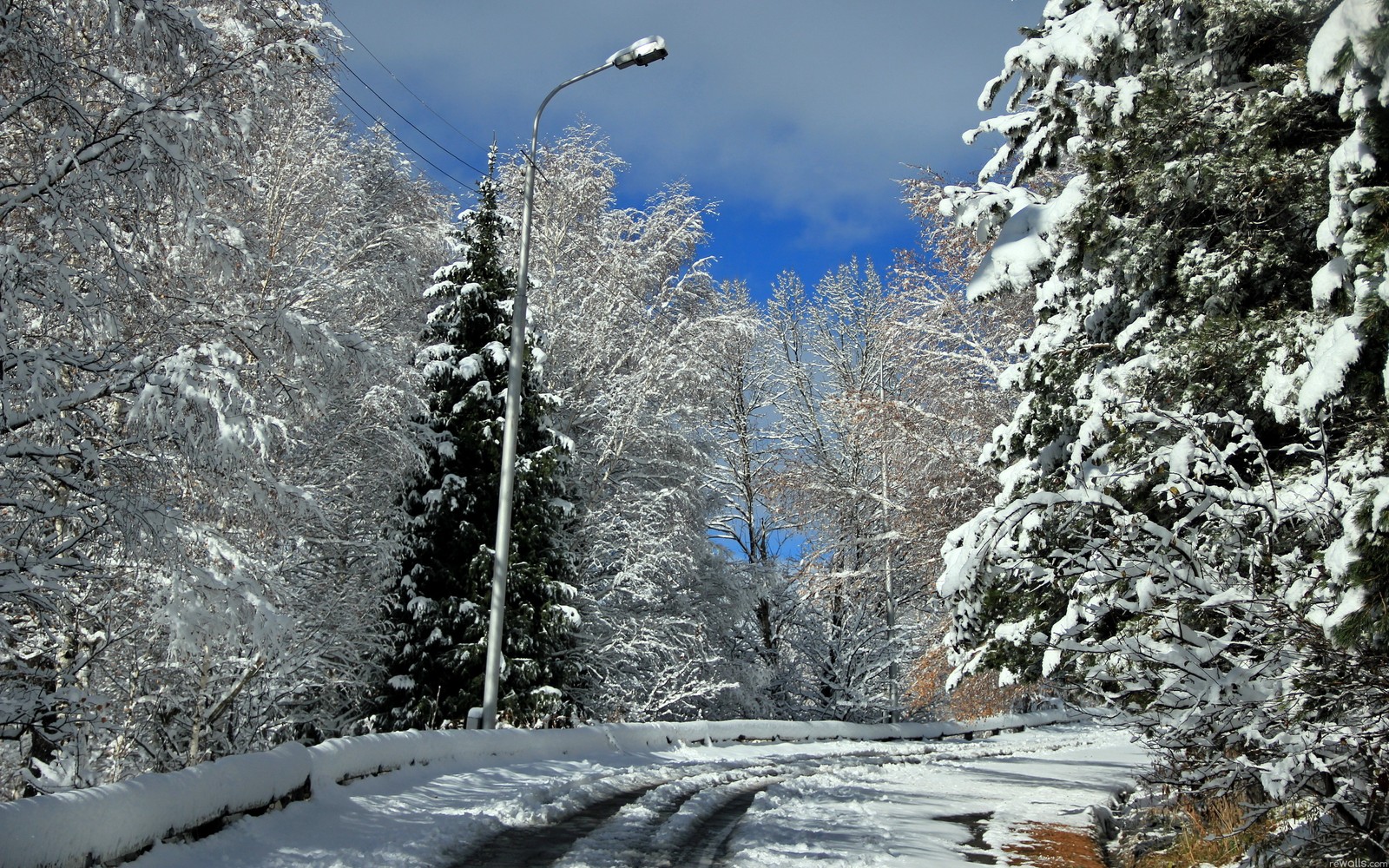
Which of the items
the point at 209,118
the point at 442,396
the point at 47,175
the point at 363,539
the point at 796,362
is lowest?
the point at 363,539

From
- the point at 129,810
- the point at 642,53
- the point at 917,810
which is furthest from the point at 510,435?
the point at 129,810

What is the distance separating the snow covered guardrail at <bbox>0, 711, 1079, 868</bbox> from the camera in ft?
15.1

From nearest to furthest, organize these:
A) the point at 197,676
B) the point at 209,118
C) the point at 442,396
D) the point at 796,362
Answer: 1. the point at 209,118
2. the point at 197,676
3. the point at 442,396
4. the point at 796,362

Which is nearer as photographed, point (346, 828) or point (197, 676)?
Answer: point (346, 828)

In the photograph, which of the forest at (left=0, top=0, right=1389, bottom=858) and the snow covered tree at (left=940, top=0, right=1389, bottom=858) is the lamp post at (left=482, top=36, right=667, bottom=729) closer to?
the forest at (left=0, top=0, right=1389, bottom=858)

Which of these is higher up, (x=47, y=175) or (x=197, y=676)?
(x=47, y=175)

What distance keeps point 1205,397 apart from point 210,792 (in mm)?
7777

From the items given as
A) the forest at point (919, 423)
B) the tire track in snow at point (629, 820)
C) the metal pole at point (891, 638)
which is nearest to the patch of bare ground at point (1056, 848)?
Result: the forest at point (919, 423)

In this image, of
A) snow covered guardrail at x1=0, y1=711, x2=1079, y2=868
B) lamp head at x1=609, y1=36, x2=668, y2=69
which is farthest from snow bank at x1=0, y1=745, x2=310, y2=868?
lamp head at x1=609, y1=36, x2=668, y2=69

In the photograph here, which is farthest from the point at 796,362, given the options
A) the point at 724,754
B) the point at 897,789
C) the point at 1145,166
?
the point at 1145,166

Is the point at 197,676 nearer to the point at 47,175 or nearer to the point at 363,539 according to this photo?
the point at 363,539

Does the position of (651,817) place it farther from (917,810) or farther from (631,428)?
(631,428)

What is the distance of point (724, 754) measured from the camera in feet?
51.9

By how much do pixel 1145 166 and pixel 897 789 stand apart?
725 cm
